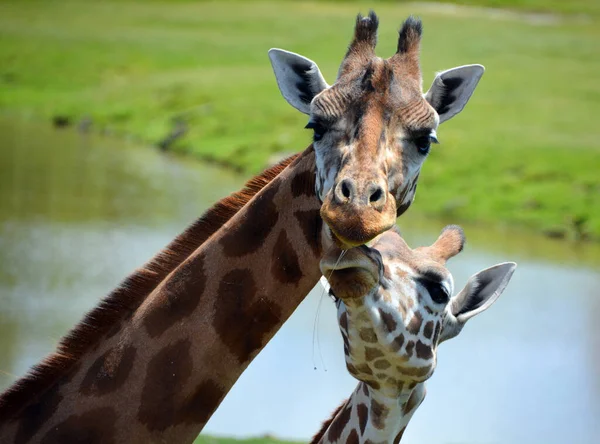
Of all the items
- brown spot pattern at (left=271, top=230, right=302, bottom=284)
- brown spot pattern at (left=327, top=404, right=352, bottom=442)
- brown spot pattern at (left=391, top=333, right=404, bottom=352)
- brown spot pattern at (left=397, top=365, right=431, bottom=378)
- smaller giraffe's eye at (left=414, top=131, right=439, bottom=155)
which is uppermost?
smaller giraffe's eye at (left=414, top=131, right=439, bottom=155)

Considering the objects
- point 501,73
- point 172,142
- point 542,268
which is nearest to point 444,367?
point 542,268

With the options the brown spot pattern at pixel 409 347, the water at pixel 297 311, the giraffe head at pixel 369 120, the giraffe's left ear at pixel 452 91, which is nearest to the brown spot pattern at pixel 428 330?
the brown spot pattern at pixel 409 347

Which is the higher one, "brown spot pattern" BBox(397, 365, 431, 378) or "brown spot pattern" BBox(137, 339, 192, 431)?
"brown spot pattern" BBox(397, 365, 431, 378)

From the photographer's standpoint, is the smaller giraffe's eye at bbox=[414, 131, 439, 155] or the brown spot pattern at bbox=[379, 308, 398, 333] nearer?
the smaller giraffe's eye at bbox=[414, 131, 439, 155]

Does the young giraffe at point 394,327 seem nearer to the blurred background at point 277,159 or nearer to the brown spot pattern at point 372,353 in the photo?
the brown spot pattern at point 372,353

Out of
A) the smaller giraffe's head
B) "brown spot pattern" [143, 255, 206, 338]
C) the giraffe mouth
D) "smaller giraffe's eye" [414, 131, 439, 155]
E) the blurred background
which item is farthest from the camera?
the blurred background

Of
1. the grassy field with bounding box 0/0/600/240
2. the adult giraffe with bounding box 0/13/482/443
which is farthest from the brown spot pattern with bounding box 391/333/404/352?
the grassy field with bounding box 0/0/600/240

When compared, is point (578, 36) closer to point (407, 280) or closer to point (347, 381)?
point (347, 381)

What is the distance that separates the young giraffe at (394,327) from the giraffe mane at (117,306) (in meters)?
0.79

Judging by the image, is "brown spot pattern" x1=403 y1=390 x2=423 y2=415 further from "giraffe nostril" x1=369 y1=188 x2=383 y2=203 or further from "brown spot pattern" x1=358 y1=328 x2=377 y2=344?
"giraffe nostril" x1=369 y1=188 x2=383 y2=203

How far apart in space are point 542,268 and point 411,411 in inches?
653

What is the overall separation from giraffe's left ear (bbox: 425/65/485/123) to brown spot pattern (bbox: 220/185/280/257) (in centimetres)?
91

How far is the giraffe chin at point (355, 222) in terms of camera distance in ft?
14.1

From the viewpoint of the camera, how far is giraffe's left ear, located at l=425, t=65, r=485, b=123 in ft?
17.0
